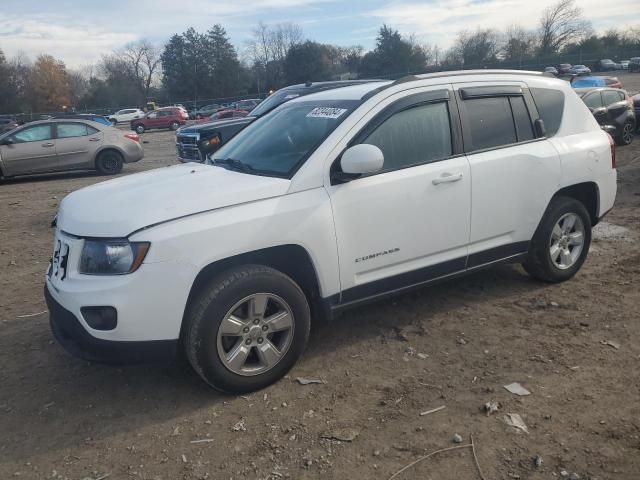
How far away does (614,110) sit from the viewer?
571 inches

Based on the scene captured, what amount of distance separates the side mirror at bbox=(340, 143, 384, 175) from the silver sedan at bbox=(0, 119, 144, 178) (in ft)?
40.7

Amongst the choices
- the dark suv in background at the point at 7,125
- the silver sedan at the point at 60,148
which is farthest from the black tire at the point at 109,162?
the dark suv in background at the point at 7,125

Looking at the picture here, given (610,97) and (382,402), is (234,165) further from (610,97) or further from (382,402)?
(610,97)

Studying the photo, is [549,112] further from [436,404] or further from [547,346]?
[436,404]

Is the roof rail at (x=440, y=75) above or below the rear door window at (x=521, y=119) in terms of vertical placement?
above

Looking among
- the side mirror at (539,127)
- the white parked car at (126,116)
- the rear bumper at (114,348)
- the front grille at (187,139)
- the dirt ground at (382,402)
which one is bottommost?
the dirt ground at (382,402)

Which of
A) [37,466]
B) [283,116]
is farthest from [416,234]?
[37,466]

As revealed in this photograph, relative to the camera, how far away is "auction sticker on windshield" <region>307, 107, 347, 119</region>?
3.98 metres

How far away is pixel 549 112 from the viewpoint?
4.82m

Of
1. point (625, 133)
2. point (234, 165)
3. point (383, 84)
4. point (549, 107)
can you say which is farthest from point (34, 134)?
point (625, 133)

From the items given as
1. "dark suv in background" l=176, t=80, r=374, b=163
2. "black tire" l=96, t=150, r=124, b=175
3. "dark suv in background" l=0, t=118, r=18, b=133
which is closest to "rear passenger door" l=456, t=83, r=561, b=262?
"dark suv in background" l=176, t=80, r=374, b=163

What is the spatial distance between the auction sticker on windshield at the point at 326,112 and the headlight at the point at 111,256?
166cm

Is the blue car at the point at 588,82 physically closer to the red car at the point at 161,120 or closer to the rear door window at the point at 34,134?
the rear door window at the point at 34,134

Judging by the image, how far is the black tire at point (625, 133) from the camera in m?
14.6
